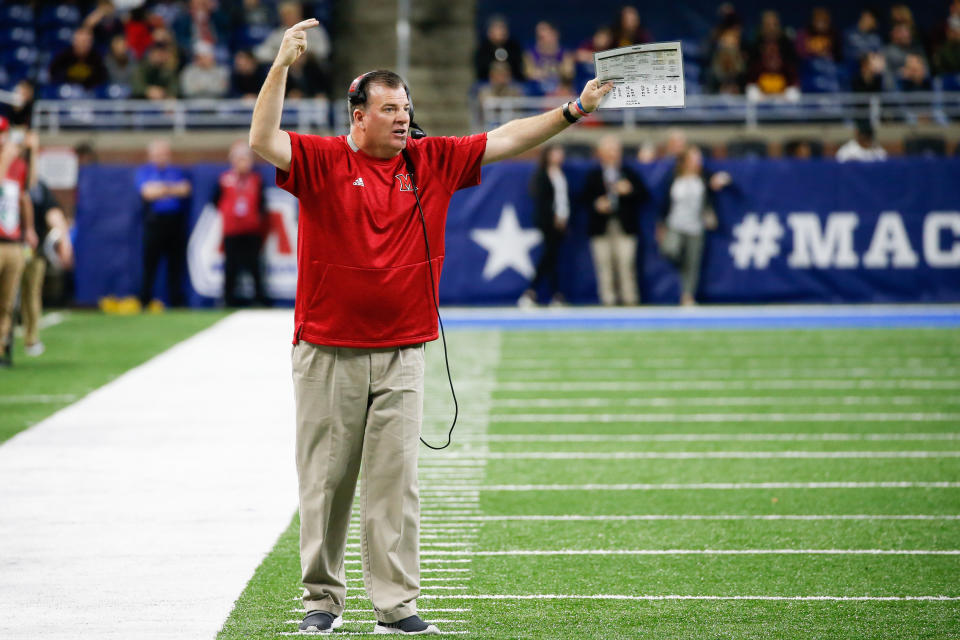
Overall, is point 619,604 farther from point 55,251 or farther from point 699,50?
point 699,50

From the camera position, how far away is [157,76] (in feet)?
72.7

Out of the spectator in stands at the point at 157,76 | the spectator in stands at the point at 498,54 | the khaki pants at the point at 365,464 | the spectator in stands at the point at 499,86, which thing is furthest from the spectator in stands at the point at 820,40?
the khaki pants at the point at 365,464

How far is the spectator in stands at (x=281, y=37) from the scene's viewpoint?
71.3 ft

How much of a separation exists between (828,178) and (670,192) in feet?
6.54

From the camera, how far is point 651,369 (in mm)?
12930

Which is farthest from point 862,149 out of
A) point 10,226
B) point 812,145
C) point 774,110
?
point 10,226

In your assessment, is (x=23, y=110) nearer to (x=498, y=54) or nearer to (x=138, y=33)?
(x=138, y=33)

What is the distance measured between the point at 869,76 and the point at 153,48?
1077 centimetres

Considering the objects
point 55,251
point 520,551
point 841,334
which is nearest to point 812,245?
point 841,334

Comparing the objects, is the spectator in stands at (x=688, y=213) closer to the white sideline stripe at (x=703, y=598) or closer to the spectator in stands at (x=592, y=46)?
the spectator in stands at (x=592, y=46)

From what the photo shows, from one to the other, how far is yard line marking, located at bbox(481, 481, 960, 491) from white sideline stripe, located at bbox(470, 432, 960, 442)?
4.78 ft

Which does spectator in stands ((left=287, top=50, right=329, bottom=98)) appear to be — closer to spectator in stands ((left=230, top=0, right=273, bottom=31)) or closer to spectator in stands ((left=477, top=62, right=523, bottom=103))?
spectator in stands ((left=230, top=0, right=273, bottom=31))

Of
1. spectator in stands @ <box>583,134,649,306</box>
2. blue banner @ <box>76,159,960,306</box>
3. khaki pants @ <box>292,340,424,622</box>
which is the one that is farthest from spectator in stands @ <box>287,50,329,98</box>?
khaki pants @ <box>292,340,424,622</box>

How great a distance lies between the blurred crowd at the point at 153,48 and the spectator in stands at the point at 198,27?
16 millimetres
